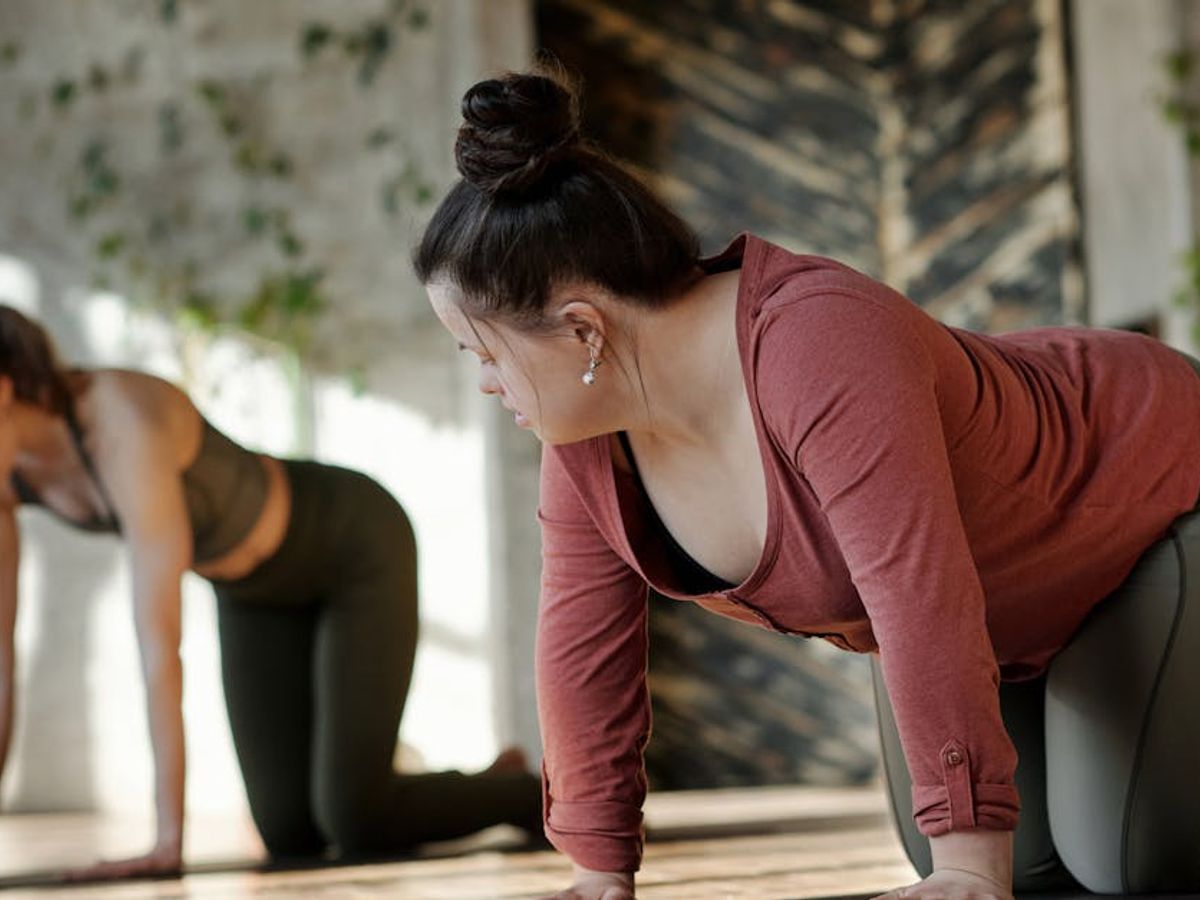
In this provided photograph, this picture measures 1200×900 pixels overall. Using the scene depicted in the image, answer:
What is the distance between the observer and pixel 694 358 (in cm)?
162

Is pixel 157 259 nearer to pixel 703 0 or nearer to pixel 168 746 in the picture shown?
pixel 703 0

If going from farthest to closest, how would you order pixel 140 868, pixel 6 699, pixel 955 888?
1. pixel 6 699
2. pixel 140 868
3. pixel 955 888

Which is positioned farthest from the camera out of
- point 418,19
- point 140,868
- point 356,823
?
point 418,19

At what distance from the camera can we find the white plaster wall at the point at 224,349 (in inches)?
204

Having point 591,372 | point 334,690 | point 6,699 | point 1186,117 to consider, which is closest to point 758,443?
point 591,372

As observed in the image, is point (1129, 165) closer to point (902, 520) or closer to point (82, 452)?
point (82, 452)

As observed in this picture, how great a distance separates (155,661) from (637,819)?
4.74ft

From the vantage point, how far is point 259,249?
209 inches

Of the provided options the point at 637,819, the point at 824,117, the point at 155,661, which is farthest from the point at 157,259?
the point at 637,819

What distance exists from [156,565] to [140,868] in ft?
1.67

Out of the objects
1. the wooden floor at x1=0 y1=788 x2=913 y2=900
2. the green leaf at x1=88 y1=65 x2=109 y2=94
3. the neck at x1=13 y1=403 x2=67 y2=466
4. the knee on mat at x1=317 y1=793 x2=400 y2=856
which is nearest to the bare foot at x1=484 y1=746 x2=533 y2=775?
the wooden floor at x1=0 y1=788 x2=913 y2=900

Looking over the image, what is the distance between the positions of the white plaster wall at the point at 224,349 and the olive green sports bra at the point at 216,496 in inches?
72.2

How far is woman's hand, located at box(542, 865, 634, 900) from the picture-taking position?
1.75m

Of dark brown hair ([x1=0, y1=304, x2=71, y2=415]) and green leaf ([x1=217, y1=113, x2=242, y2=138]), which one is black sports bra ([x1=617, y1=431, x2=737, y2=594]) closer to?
dark brown hair ([x1=0, y1=304, x2=71, y2=415])
